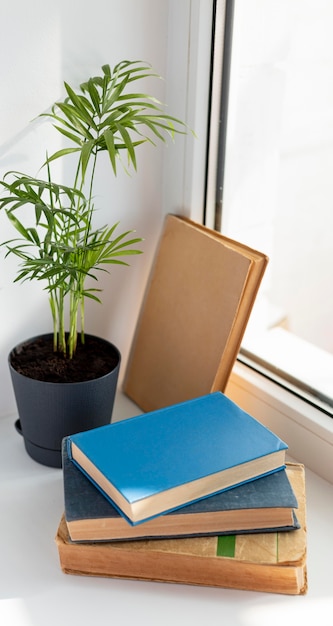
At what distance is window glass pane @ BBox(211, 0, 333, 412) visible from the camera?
1.21 meters

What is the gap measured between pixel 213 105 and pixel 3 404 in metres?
0.57

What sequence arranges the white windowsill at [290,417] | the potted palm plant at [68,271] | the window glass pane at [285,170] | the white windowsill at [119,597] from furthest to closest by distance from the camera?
the window glass pane at [285,170] → the white windowsill at [290,417] → the potted palm plant at [68,271] → the white windowsill at [119,597]

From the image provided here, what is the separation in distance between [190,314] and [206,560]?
0.41 metres

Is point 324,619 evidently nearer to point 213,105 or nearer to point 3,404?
point 3,404

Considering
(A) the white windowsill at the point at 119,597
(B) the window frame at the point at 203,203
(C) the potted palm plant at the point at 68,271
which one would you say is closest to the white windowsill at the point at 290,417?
(B) the window frame at the point at 203,203

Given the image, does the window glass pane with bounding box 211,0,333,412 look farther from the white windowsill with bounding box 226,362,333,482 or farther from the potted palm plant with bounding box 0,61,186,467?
the potted palm plant with bounding box 0,61,186,467

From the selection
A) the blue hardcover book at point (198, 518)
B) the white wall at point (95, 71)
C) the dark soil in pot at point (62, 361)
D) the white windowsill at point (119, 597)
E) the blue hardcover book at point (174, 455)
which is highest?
the white wall at point (95, 71)

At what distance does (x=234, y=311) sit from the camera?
3.58 ft

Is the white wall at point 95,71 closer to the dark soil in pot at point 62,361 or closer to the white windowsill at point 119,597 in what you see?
the dark soil in pot at point 62,361

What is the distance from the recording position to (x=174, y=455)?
93 cm

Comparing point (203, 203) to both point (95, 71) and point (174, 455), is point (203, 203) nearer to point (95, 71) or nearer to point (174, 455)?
point (95, 71)

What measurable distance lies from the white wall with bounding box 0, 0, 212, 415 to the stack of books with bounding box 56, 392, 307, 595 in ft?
1.16

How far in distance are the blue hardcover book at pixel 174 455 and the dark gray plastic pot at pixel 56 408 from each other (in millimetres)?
86

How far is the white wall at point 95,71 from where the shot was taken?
41.3 inches
